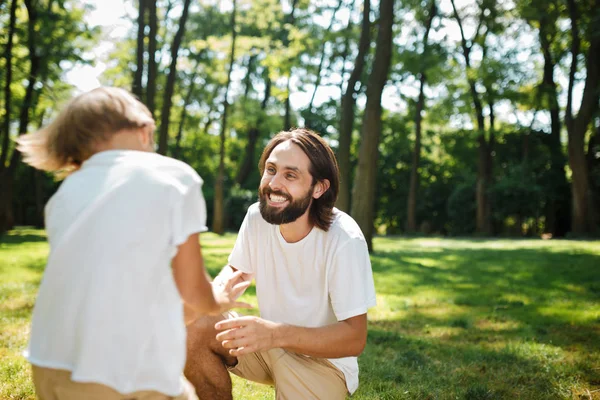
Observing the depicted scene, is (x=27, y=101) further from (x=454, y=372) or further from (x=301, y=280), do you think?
(x=301, y=280)

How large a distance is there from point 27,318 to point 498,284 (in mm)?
6941

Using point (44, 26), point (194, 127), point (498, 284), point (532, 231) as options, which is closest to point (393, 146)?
point (532, 231)

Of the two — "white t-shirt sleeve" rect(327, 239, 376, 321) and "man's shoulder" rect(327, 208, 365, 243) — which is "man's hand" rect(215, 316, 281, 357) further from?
"man's shoulder" rect(327, 208, 365, 243)

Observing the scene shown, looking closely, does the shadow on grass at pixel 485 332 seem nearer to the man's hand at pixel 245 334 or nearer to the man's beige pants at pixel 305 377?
the man's beige pants at pixel 305 377

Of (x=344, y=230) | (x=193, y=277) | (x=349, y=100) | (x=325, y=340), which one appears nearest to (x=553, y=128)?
(x=349, y=100)

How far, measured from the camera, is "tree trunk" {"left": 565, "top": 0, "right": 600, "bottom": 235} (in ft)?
59.7

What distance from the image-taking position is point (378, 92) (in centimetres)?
1250

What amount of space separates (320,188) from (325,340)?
88cm

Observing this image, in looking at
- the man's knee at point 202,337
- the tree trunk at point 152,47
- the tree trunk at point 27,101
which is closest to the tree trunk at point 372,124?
the tree trunk at point 152,47

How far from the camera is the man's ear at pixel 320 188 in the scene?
3.12m

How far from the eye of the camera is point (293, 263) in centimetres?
301

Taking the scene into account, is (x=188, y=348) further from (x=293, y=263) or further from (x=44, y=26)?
(x=44, y=26)

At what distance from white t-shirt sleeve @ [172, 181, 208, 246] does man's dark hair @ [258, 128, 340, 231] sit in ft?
4.43

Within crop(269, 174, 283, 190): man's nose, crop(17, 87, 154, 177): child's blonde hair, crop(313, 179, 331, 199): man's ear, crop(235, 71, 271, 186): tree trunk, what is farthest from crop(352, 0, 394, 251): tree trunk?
crop(235, 71, 271, 186): tree trunk
